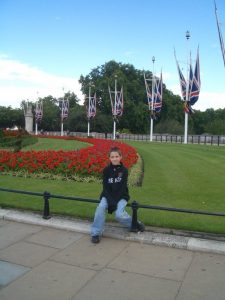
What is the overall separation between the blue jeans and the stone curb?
0.22 metres

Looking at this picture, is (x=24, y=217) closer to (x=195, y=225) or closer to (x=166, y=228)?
(x=166, y=228)

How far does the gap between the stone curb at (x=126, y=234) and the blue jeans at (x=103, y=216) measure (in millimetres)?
222

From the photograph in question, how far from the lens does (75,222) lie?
6.71 metres

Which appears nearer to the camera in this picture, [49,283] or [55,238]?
[49,283]

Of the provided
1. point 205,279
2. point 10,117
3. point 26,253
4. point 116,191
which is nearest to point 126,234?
point 116,191

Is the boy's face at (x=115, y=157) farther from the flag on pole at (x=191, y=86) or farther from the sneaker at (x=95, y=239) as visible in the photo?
the flag on pole at (x=191, y=86)

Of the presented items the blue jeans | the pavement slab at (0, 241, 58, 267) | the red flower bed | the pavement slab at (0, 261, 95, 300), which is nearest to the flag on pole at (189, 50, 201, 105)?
the red flower bed

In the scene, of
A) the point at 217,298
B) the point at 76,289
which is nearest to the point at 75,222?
the point at 76,289

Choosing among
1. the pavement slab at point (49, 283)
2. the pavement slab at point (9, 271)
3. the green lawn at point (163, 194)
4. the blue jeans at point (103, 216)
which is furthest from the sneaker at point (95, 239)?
the pavement slab at point (9, 271)

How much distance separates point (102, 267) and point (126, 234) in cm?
123

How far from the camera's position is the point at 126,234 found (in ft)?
19.7

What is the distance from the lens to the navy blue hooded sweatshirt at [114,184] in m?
6.07

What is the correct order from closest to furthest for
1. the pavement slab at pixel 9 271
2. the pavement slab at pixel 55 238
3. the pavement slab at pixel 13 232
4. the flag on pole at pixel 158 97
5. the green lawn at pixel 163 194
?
the pavement slab at pixel 9 271
the pavement slab at pixel 55 238
the pavement slab at pixel 13 232
the green lawn at pixel 163 194
the flag on pole at pixel 158 97

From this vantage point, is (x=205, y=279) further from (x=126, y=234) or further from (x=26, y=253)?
(x=26, y=253)
